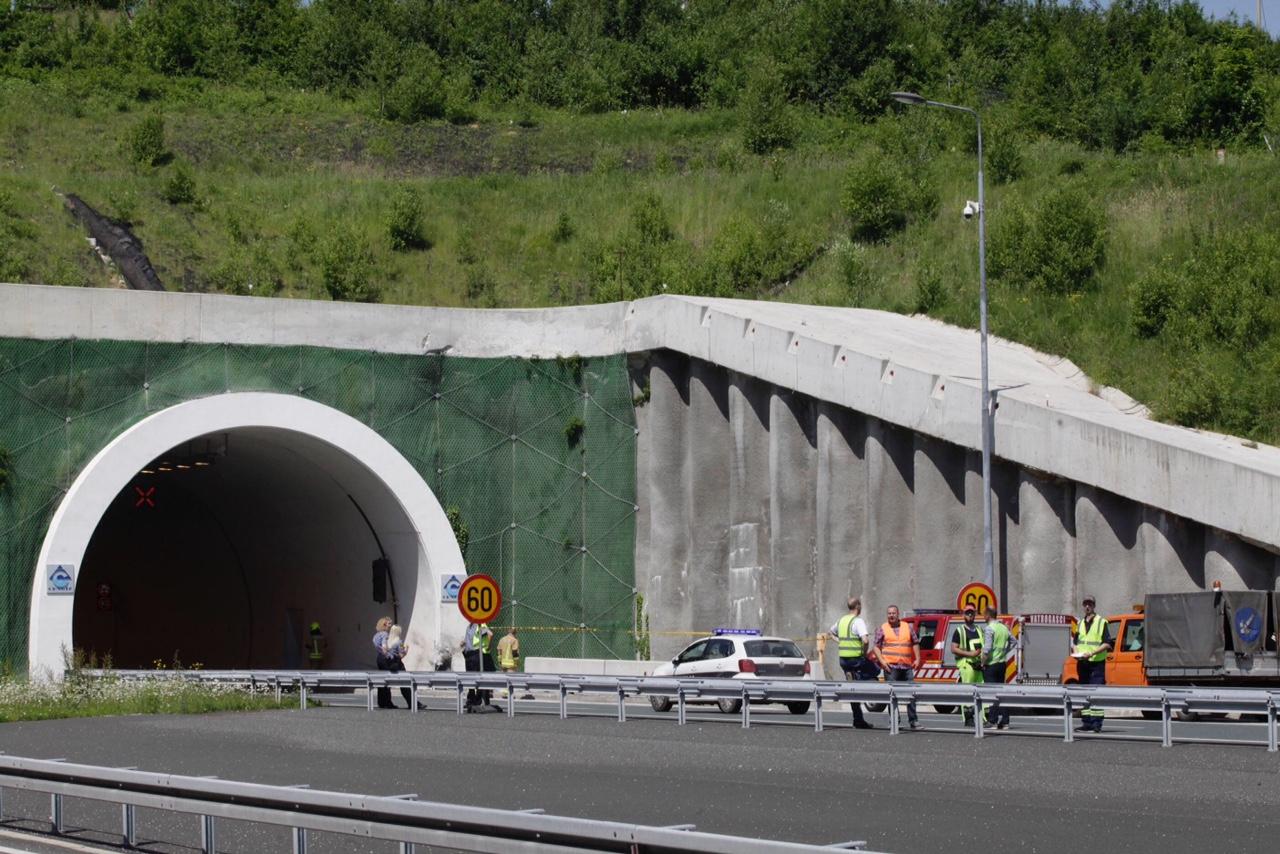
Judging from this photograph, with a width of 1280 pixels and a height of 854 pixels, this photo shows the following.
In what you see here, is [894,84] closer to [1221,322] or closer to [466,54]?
[466,54]

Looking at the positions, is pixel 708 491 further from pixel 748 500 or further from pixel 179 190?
pixel 179 190

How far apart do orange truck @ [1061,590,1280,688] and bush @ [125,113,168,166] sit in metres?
41.4

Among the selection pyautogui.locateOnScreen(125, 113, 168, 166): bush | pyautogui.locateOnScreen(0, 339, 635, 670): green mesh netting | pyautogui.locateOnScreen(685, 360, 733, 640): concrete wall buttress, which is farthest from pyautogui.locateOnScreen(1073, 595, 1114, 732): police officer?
pyautogui.locateOnScreen(125, 113, 168, 166): bush

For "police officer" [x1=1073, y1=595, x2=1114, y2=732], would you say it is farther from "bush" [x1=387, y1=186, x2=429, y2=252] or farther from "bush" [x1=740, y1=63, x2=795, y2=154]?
"bush" [x1=740, y1=63, x2=795, y2=154]

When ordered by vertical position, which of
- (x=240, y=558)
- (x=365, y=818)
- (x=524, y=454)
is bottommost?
(x=365, y=818)

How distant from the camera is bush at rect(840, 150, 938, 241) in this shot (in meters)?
49.2

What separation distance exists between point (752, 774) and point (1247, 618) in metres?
12.1

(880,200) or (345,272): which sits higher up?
(880,200)

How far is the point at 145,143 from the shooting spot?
5950cm

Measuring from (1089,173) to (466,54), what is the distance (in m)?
45.0

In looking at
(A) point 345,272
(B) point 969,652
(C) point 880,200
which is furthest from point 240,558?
(B) point 969,652

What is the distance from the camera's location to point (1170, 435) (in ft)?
101

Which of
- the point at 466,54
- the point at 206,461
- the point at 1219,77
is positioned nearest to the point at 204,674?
the point at 206,461

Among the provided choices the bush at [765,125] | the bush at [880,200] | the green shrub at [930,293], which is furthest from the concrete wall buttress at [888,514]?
the bush at [765,125]
